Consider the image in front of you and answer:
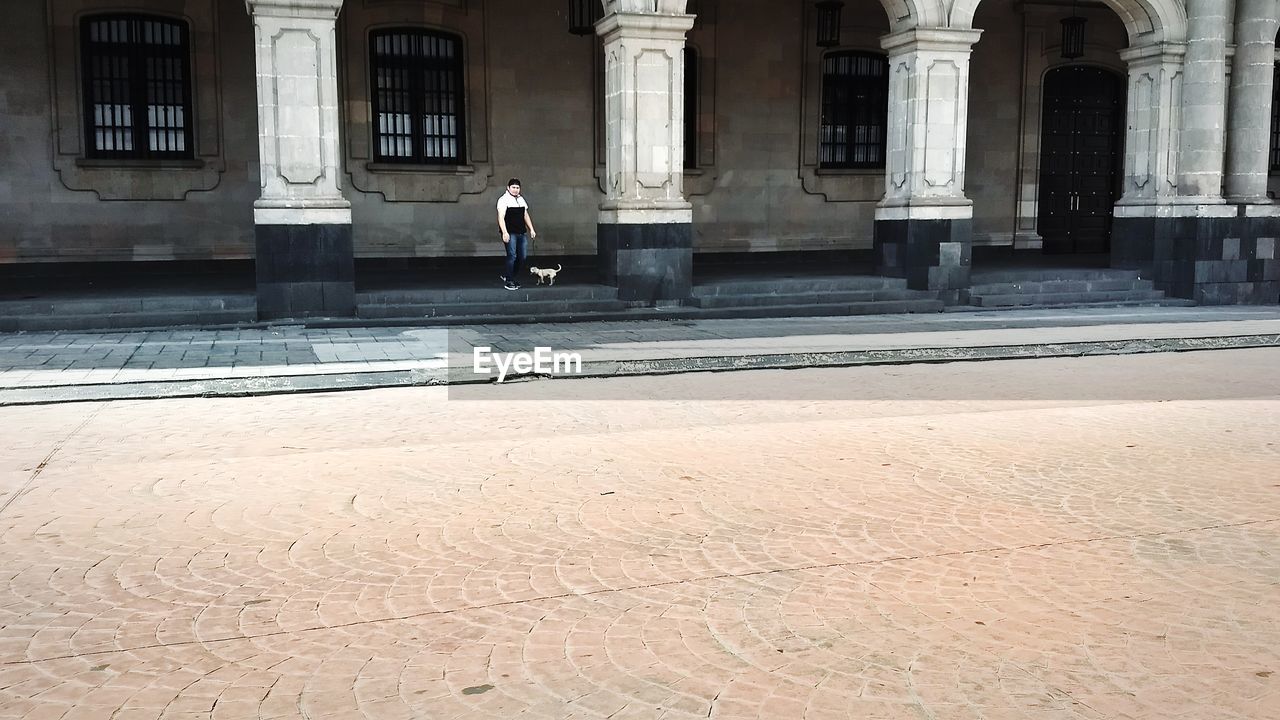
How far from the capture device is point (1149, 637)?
153 inches

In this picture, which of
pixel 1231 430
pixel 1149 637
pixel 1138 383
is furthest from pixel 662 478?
pixel 1138 383

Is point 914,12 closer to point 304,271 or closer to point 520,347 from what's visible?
point 520,347

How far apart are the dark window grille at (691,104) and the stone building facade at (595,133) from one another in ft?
0.23

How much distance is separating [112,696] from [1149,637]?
3.42 meters

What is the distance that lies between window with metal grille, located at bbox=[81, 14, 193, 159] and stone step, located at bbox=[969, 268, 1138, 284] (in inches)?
500

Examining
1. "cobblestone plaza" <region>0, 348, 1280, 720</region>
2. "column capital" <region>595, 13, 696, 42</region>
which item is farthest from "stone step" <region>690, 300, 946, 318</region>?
"cobblestone plaza" <region>0, 348, 1280, 720</region>

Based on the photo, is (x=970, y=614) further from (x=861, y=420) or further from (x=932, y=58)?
(x=932, y=58)

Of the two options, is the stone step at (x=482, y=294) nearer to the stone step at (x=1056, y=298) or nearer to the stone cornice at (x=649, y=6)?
the stone cornice at (x=649, y=6)

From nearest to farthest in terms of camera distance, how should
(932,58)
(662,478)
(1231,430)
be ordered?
(662,478), (1231,430), (932,58)

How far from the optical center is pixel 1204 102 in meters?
17.5

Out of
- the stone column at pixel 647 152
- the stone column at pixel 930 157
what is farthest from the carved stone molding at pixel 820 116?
the stone column at pixel 647 152

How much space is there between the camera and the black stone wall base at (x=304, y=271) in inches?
535

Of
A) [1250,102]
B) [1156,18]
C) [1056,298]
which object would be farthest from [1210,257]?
[1156,18]

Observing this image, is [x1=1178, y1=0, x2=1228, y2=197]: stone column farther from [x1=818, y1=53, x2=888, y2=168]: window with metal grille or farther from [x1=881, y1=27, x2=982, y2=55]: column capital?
[x1=818, y1=53, x2=888, y2=168]: window with metal grille
